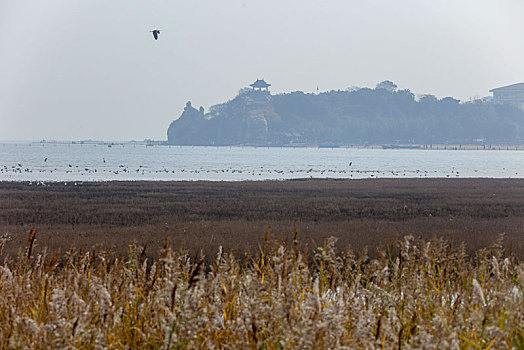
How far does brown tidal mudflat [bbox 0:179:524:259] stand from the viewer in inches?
705

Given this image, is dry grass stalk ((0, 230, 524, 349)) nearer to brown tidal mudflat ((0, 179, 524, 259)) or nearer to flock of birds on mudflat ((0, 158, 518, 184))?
brown tidal mudflat ((0, 179, 524, 259))

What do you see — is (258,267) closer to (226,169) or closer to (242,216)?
(242,216)

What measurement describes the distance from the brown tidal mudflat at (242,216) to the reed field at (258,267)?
0.09 meters

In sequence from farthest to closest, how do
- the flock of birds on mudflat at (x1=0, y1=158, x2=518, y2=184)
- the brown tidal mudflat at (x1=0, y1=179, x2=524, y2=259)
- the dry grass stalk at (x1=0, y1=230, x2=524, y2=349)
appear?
the flock of birds on mudflat at (x1=0, y1=158, x2=518, y2=184), the brown tidal mudflat at (x1=0, y1=179, x2=524, y2=259), the dry grass stalk at (x1=0, y1=230, x2=524, y2=349)

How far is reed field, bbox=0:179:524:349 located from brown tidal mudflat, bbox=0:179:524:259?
89 mm

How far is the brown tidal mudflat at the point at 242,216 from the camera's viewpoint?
58.7ft

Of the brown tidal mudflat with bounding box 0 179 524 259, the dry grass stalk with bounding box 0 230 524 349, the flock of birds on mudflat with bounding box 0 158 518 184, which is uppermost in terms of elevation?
the dry grass stalk with bounding box 0 230 524 349

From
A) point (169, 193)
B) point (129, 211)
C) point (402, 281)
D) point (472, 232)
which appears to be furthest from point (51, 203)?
point (402, 281)

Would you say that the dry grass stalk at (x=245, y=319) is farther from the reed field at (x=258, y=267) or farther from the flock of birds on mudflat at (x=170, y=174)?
the flock of birds on mudflat at (x=170, y=174)

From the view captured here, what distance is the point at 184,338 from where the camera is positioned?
4582 mm

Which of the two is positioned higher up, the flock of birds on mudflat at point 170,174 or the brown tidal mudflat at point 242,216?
the flock of birds on mudflat at point 170,174

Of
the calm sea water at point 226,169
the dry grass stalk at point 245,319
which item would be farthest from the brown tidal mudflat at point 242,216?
the calm sea water at point 226,169

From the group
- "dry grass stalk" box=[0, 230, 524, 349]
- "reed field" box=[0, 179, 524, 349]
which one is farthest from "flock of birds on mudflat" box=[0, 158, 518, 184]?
"dry grass stalk" box=[0, 230, 524, 349]

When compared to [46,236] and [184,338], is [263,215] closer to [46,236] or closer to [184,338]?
[46,236]
